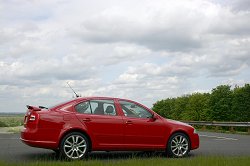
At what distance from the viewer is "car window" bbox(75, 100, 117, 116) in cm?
1068

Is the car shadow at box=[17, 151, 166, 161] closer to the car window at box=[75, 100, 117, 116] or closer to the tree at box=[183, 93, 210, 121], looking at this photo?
the car window at box=[75, 100, 117, 116]

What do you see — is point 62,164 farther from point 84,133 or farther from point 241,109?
point 241,109

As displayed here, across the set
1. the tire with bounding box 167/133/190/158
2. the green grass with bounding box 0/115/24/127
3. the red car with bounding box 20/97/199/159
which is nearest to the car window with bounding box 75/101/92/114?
the red car with bounding box 20/97/199/159

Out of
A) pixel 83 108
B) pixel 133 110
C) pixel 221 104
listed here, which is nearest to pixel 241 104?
pixel 221 104

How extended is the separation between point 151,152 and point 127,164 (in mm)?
3717

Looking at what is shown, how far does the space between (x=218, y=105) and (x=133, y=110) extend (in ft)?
111

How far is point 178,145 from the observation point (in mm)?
11508

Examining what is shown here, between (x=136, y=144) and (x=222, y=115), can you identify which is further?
(x=222, y=115)

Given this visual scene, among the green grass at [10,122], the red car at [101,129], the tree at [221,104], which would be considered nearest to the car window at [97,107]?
the red car at [101,129]

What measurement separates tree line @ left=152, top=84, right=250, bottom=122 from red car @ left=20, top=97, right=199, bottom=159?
30.5m

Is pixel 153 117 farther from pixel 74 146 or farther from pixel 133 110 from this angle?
pixel 74 146

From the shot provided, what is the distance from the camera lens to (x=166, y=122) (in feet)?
37.5

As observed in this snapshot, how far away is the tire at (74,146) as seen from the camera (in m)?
10.1

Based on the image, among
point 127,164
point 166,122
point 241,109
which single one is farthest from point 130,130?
point 241,109
